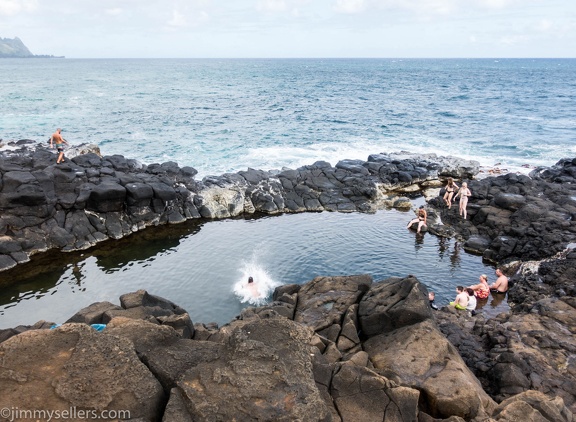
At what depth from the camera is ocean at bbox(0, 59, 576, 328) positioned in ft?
76.8

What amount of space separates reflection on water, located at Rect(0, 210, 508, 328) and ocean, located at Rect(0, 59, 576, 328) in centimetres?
9

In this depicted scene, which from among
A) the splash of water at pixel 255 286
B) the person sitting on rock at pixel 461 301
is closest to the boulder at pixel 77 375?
the splash of water at pixel 255 286

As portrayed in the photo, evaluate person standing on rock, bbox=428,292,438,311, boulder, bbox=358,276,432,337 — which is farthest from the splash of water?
person standing on rock, bbox=428,292,438,311

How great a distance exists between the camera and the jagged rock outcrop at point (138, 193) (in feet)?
89.1

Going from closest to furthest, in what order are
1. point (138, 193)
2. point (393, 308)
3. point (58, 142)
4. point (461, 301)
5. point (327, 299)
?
1. point (393, 308)
2. point (327, 299)
3. point (461, 301)
4. point (138, 193)
5. point (58, 142)

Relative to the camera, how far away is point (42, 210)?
27734mm

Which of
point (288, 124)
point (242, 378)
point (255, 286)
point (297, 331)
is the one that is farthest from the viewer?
point (288, 124)

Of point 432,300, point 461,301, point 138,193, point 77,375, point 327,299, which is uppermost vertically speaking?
point 77,375

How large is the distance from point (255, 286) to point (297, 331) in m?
11.9

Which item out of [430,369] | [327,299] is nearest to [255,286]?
[327,299]

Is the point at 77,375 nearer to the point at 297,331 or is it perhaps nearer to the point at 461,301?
the point at 297,331

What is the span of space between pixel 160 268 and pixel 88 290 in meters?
4.01

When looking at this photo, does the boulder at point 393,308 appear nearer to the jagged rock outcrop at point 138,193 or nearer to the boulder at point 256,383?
the boulder at point 256,383

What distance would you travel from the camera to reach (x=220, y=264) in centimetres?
2520
